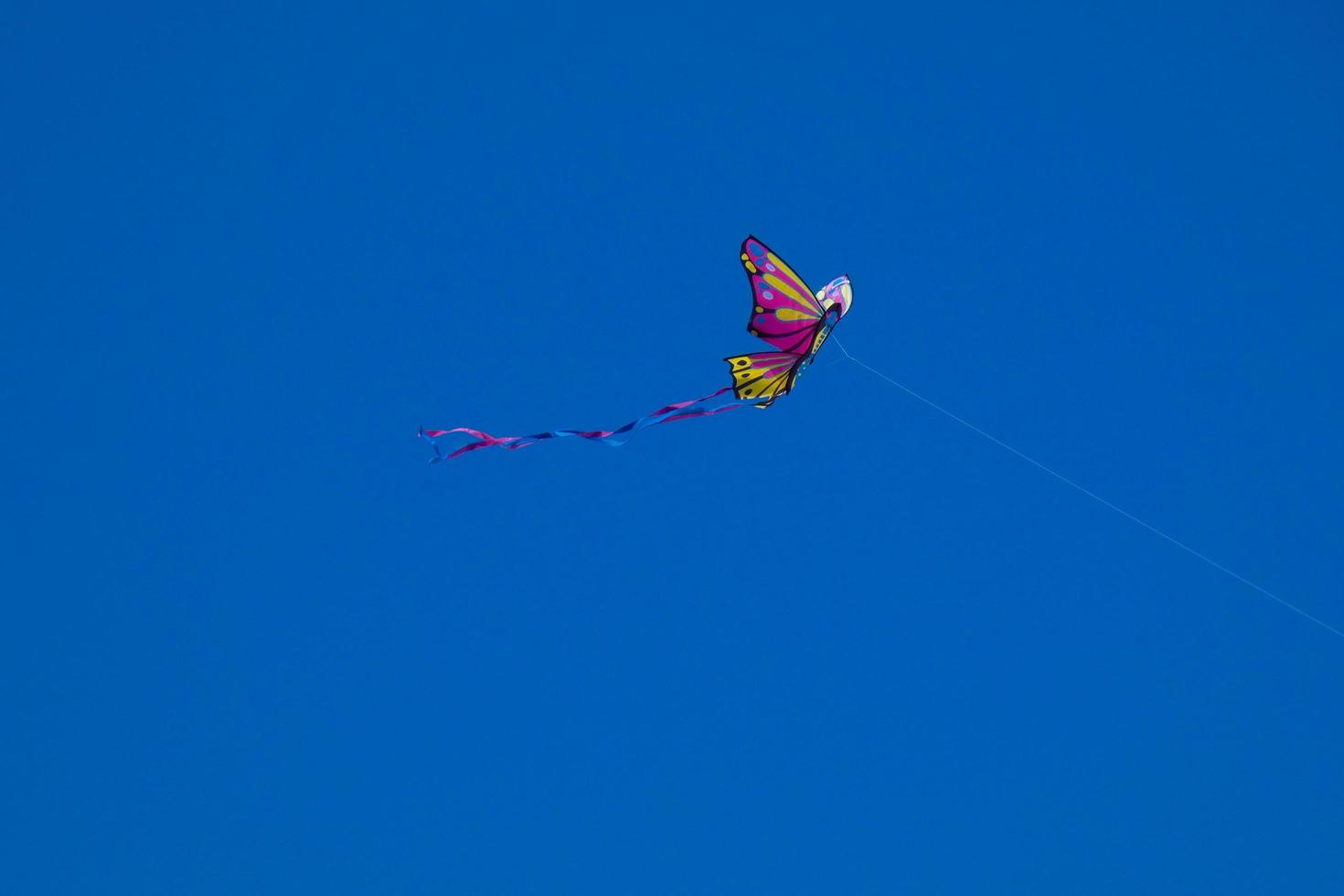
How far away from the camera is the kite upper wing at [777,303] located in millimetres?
10844

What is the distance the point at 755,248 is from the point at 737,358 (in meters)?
0.97

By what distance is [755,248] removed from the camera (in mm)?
10805

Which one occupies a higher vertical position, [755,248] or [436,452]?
[755,248]

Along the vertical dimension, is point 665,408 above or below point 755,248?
below

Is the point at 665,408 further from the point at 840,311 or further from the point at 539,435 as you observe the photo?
the point at 840,311

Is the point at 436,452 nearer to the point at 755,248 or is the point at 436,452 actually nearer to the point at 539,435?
the point at 539,435

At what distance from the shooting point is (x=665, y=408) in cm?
1080

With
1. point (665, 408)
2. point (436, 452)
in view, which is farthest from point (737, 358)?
point (436, 452)

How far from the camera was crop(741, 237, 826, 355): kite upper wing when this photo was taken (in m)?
10.8

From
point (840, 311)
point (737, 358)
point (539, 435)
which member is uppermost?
point (840, 311)

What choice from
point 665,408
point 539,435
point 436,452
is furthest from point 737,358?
point 436,452

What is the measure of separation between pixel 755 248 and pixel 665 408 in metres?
1.56

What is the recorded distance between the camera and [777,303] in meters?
11.0

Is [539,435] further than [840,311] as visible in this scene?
No
